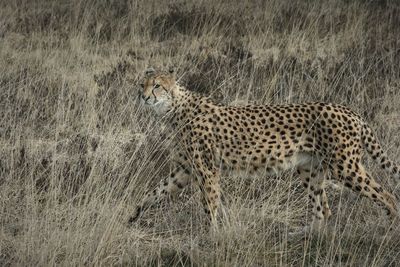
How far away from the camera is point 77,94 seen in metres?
6.18

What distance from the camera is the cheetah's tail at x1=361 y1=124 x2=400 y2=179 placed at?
13.9 feet

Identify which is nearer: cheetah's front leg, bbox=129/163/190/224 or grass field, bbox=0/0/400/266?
grass field, bbox=0/0/400/266

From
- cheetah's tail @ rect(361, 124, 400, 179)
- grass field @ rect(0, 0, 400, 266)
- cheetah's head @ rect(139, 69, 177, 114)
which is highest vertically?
cheetah's head @ rect(139, 69, 177, 114)

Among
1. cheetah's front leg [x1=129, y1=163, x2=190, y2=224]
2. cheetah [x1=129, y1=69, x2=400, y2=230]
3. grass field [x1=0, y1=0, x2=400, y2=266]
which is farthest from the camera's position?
cheetah's front leg [x1=129, y1=163, x2=190, y2=224]

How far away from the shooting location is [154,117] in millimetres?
5148

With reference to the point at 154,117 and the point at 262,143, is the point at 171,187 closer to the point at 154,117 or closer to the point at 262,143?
the point at 262,143

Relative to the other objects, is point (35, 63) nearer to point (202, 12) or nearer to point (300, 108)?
point (202, 12)

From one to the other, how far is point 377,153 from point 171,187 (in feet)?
3.75

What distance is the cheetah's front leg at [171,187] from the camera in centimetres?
434

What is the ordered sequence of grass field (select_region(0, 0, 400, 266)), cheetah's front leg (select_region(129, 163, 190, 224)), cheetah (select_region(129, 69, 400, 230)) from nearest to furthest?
grass field (select_region(0, 0, 400, 266)), cheetah (select_region(129, 69, 400, 230)), cheetah's front leg (select_region(129, 163, 190, 224))

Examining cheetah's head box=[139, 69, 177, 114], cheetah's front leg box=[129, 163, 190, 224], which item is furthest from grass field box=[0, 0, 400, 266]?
cheetah's head box=[139, 69, 177, 114]

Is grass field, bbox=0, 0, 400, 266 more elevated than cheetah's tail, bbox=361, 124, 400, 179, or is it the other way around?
cheetah's tail, bbox=361, 124, 400, 179

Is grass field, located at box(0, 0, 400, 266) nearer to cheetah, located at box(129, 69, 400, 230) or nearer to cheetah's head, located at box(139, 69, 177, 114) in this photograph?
cheetah, located at box(129, 69, 400, 230)

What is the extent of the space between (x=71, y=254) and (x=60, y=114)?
7.67ft
